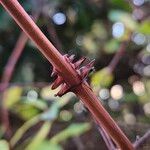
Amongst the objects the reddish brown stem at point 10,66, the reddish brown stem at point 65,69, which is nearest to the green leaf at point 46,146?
the reddish brown stem at point 10,66

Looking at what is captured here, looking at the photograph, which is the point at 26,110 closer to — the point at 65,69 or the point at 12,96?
the point at 12,96

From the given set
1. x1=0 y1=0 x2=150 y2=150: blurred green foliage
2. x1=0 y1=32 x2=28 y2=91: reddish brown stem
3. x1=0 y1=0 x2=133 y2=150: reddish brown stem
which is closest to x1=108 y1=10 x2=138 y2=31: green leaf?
x1=0 y1=0 x2=150 y2=150: blurred green foliage

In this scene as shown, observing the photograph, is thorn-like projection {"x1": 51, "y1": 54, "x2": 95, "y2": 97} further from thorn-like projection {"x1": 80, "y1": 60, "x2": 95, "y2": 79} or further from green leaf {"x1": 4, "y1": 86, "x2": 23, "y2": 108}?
green leaf {"x1": 4, "y1": 86, "x2": 23, "y2": 108}

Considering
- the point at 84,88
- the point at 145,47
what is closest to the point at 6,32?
the point at 145,47

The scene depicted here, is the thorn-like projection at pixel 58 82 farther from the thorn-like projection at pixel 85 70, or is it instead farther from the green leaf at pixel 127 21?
the green leaf at pixel 127 21

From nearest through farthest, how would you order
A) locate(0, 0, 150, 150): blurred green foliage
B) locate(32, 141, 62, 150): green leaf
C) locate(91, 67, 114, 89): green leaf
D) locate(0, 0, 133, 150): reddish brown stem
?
locate(0, 0, 133, 150): reddish brown stem, locate(32, 141, 62, 150): green leaf, locate(91, 67, 114, 89): green leaf, locate(0, 0, 150, 150): blurred green foliage

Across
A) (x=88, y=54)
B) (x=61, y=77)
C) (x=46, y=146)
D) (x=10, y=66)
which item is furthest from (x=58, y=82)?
(x=88, y=54)

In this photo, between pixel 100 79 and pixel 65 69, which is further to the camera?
pixel 100 79

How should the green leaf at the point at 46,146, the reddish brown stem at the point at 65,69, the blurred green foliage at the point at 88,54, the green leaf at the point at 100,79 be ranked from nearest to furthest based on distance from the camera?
the reddish brown stem at the point at 65,69, the green leaf at the point at 46,146, the green leaf at the point at 100,79, the blurred green foliage at the point at 88,54
